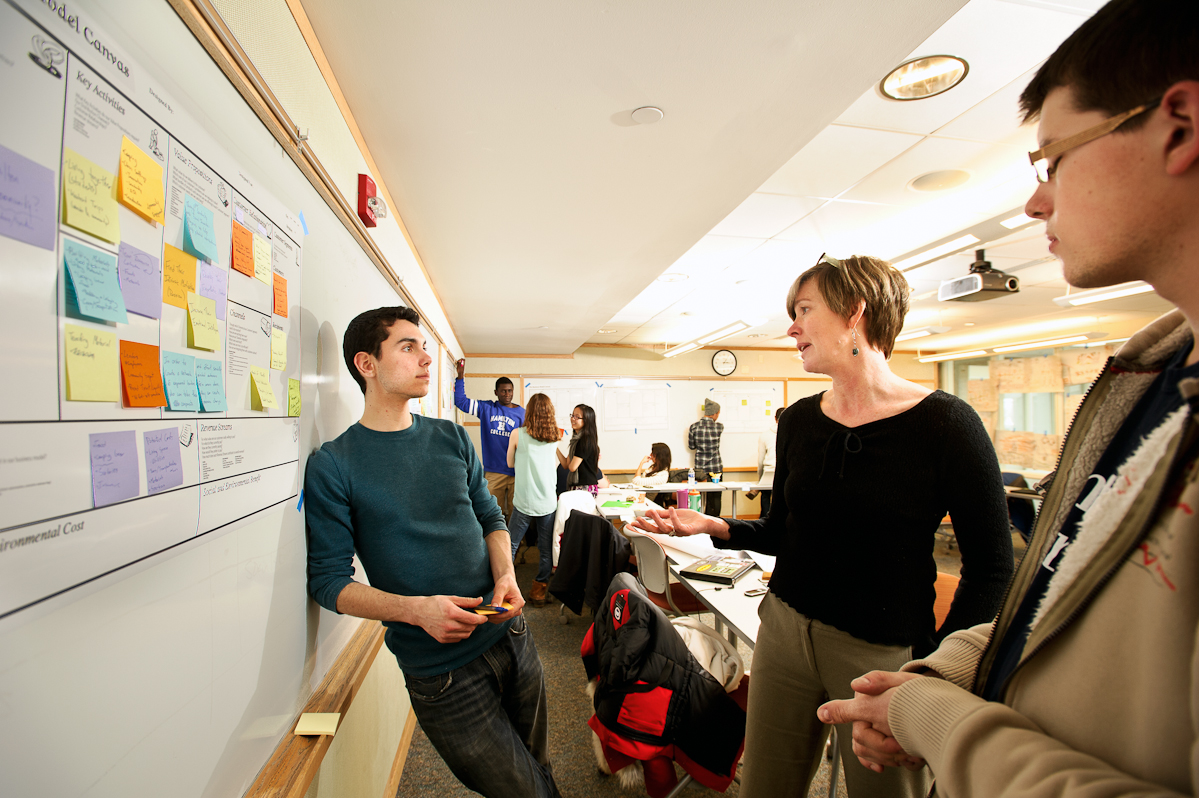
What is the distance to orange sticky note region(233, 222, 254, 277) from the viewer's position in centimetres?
73

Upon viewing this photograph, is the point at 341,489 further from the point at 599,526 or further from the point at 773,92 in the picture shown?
the point at 599,526

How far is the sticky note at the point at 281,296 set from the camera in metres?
0.88

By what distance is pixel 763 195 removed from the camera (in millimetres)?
2547

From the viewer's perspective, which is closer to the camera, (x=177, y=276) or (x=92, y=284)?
(x=92, y=284)

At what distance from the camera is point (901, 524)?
0.98 m

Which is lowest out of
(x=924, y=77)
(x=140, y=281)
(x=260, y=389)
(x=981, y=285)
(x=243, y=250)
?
(x=260, y=389)

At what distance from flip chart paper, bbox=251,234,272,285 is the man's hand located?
1115 millimetres

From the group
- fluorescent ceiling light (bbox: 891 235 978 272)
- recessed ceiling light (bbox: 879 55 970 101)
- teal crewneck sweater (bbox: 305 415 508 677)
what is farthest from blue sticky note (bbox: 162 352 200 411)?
fluorescent ceiling light (bbox: 891 235 978 272)

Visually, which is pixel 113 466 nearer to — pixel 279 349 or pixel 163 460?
pixel 163 460

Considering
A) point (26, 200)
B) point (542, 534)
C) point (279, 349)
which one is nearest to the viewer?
point (26, 200)

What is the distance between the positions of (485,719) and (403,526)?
0.56 m

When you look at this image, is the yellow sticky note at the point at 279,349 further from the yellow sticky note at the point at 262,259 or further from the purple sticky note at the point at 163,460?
the purple sticky note at the point at 163,460

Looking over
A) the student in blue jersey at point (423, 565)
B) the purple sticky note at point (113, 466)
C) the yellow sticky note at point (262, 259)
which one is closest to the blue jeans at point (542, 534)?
the student in blue jersey at point (423, 565)

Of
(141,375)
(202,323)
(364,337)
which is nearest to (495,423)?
(364,337)
